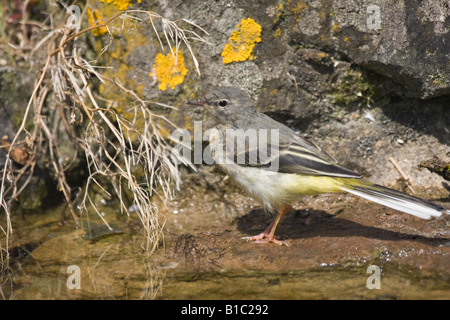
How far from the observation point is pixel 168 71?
21.0 ft

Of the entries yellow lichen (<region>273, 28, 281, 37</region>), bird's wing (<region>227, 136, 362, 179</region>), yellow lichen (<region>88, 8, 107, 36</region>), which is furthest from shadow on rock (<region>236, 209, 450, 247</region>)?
yellow lichen (<region>88, 8, 107, 36</region>)

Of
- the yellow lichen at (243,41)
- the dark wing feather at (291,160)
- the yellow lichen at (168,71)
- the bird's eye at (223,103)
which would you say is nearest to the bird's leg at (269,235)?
the dark wing feather at (291,160)

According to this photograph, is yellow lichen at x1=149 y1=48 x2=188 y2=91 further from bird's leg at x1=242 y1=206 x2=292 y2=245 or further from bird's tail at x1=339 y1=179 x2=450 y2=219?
bird's tail at x1=339 y1=179 x2=450 y2=219

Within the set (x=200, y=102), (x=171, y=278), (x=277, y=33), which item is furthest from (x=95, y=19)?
(x=171, y=278)

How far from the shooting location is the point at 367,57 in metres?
5.98

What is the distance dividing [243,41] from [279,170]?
179cm

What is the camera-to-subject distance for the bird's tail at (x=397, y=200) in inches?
187

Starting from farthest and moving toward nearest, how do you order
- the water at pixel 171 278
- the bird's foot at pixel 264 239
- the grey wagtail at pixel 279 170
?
the bird's foot at pixel 264 239
the grey wagtail at pixel 279 170
the water at pixel 171 278

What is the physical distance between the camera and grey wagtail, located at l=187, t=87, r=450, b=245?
16.7 feet

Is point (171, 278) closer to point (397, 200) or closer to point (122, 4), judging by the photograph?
point (397, 200)

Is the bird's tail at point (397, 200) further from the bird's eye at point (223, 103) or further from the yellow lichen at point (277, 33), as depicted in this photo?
the yellow lichen at point (277, 33)

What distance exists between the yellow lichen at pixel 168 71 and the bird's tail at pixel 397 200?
2468 millimetres
